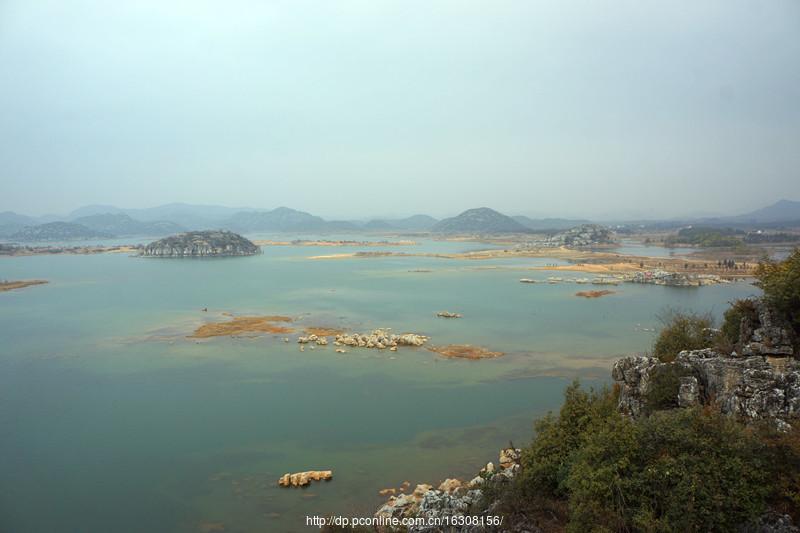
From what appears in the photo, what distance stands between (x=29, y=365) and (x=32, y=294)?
88.5 feet

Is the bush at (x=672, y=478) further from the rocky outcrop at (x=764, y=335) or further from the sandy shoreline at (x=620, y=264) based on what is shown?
the sandy shoreline at (x=620, y=264)

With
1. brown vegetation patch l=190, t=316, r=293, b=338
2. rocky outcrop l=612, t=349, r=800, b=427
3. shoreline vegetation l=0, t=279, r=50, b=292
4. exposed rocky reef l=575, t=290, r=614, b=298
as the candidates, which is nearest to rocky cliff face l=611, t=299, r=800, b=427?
rocky outcrop l=612, t=349, r=800, b=427

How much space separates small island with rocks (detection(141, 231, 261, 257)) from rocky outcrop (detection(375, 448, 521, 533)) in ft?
276

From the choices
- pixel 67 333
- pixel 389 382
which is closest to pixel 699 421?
pixel 389 382

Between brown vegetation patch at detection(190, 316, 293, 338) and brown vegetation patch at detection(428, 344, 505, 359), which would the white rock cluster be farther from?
brown vegetation patch at detection(428, 344, 505, 359)

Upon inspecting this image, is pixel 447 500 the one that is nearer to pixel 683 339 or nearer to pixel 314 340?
pixel 683 339

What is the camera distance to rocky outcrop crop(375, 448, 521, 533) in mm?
8172

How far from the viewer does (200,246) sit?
8925 centimetres

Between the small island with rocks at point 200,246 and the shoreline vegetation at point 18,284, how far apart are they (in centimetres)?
3510

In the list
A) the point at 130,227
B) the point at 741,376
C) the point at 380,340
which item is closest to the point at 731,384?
the point at 741,376

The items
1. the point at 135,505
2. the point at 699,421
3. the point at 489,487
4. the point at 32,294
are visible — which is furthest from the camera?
the point at 32,294

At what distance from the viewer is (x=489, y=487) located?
8734mm

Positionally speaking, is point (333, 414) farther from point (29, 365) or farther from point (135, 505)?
point (29, 365)

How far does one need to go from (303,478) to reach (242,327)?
58.9ft
